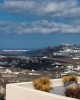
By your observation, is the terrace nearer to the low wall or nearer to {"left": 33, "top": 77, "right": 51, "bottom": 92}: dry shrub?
the low wall

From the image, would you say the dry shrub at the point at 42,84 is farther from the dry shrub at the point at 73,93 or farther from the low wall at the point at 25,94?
the dry shrub at the point at 73,93

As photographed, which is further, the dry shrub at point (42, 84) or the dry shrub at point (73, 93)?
the dry shrub at point (42, 84)

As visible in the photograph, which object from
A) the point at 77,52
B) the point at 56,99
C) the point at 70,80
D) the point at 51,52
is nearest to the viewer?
the point at 56,99

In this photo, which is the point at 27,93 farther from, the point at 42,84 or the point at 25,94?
the point at 42,84

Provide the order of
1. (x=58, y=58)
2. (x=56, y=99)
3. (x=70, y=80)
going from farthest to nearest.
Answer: (x=58, y=58) → (x=70, y=80) → (x=56, y=99)

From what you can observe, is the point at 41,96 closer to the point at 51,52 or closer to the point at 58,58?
the point at 58,58

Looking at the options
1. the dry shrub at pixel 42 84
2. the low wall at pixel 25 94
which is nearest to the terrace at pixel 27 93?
the low wall at pixel 25 94

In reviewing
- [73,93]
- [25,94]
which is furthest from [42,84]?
[73,93]

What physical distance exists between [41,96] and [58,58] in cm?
12845

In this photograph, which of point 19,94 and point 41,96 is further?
point 19,94

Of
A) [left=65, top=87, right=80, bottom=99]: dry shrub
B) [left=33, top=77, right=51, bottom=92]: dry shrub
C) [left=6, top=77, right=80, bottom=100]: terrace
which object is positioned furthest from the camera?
[left=33, top=77, right=51, bottom=92]: dry shrub

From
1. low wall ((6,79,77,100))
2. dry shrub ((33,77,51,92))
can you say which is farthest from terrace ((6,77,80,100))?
dry shrub ((33,77,51,92))

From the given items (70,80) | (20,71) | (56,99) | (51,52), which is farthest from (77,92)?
(51,52)

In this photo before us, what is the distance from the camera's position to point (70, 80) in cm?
1100
